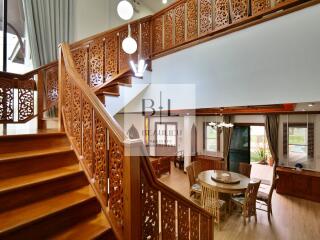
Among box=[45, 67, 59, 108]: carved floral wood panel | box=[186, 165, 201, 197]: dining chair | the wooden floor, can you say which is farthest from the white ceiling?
the wooden floor

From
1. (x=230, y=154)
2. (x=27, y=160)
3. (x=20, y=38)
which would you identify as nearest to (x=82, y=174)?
(x=27, y=160)

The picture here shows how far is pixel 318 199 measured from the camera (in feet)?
18.4

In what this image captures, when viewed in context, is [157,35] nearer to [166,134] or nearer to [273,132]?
[273,132]

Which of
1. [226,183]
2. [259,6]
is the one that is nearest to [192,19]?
[259,6]

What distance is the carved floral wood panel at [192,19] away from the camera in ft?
9.53

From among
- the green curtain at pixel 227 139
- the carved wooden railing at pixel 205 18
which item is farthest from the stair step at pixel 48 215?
the green curtain at pixel 227 139

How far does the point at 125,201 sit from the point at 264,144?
27.7 ft

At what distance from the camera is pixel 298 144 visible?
6.45 meters

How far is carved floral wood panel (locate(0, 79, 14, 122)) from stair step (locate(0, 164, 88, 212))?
1.32m

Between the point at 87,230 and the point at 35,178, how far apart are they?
63 centimetres

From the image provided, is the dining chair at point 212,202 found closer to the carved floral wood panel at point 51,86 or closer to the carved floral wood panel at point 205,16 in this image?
the carved floral wood panel at point 205,16

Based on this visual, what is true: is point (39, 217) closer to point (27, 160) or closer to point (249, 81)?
point (27, 160)

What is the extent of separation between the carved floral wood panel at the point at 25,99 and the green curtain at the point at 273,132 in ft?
23.5

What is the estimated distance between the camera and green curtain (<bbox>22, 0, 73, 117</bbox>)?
3391mm
